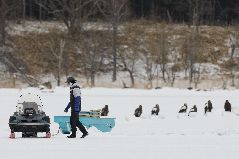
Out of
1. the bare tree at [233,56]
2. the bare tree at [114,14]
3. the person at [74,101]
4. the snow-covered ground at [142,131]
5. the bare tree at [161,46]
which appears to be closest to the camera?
the snow-covered ground at [142,131]

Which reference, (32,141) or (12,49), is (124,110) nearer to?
(32,141)

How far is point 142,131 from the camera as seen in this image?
20844 millimetres

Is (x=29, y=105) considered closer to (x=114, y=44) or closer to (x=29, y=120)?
(x=29, y=120)

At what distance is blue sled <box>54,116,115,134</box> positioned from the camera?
61.0 feet

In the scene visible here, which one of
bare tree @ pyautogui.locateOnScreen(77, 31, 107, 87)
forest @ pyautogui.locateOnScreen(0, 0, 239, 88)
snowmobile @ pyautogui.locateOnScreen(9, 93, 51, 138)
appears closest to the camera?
snowmobile @ pyautogui.locateOnScreen(9, 93, 51, 138)

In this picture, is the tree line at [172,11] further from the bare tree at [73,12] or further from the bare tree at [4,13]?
the bare tree at [4,13]

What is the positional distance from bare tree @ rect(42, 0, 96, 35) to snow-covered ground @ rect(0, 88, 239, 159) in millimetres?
19580

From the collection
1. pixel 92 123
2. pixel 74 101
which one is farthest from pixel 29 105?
pixel 92 123

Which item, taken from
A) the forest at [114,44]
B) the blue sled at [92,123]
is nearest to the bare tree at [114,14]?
the forest at [114,44]

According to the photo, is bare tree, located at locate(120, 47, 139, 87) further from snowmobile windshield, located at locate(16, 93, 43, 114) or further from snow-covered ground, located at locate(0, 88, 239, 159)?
snowmobile windshield, located at locate(16, 93, 43, 114)

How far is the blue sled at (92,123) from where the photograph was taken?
61.0ft

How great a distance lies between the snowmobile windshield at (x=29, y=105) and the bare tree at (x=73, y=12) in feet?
121

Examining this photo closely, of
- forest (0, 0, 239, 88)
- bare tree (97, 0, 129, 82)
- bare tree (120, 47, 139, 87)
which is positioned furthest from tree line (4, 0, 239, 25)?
bare tree (120, 47, 139, 87)

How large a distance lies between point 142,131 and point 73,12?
112 ft
